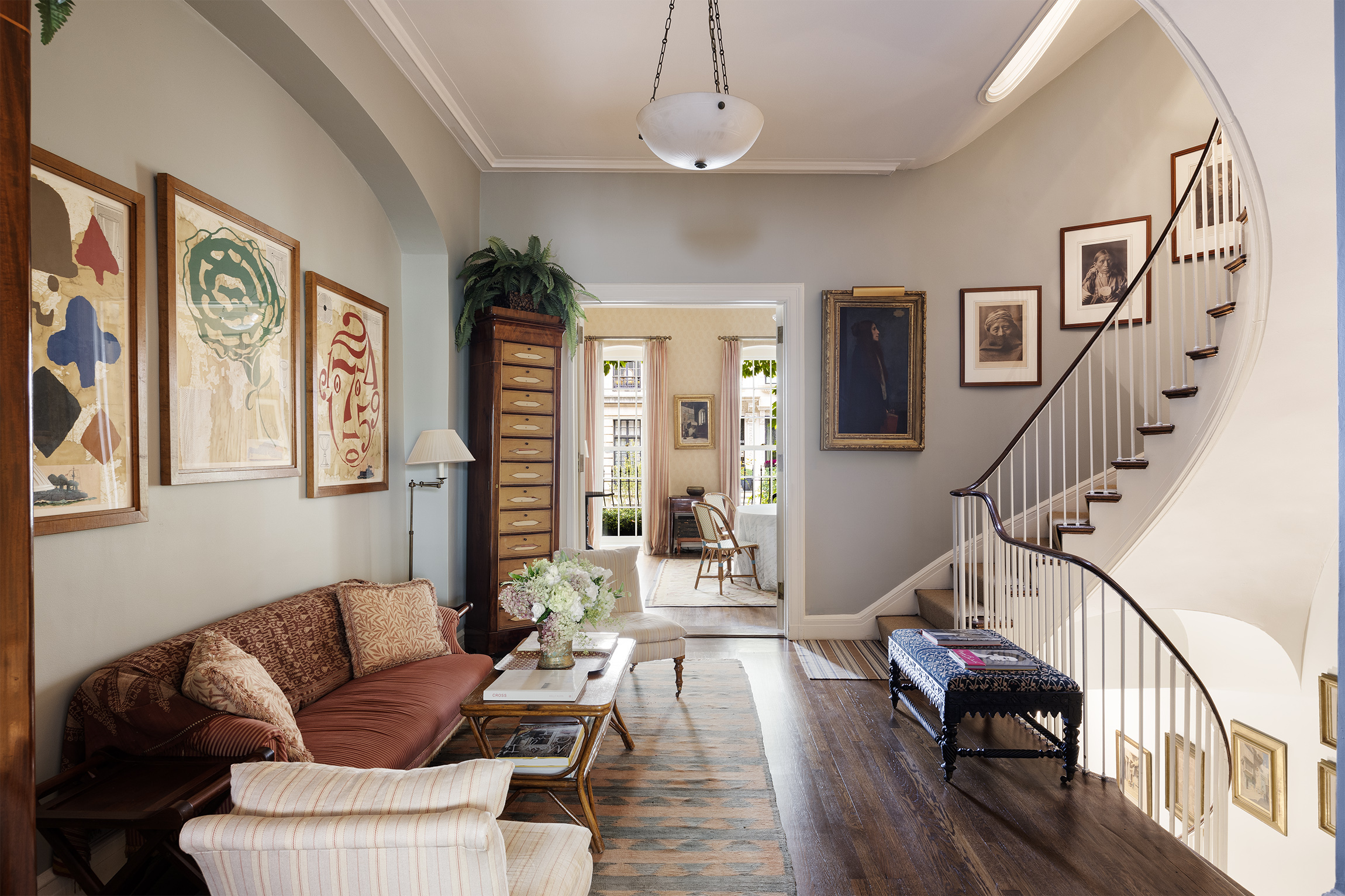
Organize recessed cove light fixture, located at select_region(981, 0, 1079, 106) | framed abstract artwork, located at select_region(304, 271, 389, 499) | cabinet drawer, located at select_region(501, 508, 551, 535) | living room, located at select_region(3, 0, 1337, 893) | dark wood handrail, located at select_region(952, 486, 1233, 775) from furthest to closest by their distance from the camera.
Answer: cabinet drawer, located at select_region(501, 508, 551, 535)
recessed cove light fixture, located at select_region(981, 0, 1079, 106)
framed abstract artwork, located at select_region(304, 271, 389, 499)
dark wood handrail, located at select_region(952, 486, 1233, 775)
living room, located at select_region(3, 0, 1337, 893)

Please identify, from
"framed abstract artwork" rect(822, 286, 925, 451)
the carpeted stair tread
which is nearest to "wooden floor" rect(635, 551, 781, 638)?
the carpeted stair tread

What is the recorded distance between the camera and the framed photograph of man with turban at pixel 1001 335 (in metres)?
5.12

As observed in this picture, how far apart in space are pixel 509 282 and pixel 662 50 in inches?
69.3

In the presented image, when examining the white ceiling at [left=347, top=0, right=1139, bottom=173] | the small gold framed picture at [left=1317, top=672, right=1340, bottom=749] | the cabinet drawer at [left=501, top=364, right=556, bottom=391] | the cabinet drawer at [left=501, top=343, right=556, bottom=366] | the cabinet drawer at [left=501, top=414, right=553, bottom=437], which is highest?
the white ceiling at [left=347, top=0, right=1139, bottom=173]

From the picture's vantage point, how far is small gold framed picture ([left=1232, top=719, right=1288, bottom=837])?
14.9 ft

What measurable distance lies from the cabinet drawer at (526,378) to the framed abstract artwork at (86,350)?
7.77 ft

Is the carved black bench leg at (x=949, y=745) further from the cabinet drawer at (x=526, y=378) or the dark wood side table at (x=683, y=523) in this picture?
the dark wood side table at (x=683, y=523)

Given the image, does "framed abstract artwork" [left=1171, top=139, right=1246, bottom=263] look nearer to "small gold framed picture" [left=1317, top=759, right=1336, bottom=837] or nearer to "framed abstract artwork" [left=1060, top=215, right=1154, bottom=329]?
"framed abstract artwork" [left=1060, top=215, right=1154, bottom=329]

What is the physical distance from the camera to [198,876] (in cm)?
173

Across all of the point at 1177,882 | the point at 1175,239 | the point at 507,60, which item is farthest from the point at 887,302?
the point at 1177,882

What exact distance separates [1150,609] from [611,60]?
4992 mm

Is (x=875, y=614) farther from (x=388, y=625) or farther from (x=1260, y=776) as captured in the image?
(x=388, y=625)

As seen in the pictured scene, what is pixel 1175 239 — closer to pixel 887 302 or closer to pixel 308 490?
pixel 887 302

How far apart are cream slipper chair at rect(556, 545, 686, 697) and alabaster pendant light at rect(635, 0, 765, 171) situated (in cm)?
210
